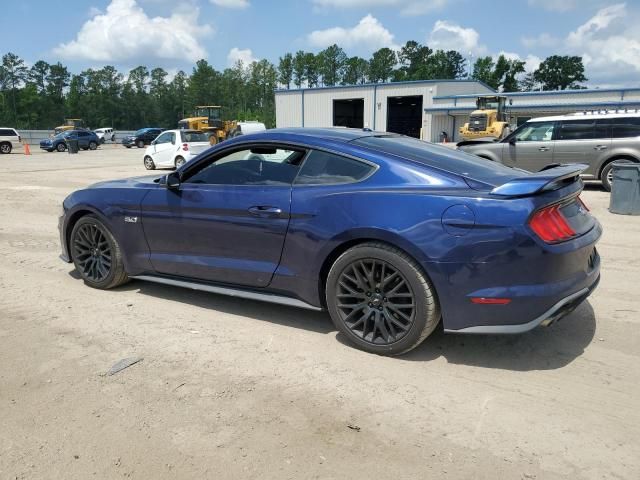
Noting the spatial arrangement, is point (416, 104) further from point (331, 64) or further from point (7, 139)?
point (331, 64)

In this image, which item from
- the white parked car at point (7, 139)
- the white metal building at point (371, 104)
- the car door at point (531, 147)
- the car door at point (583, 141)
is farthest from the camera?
the white metal building at point (371, 104)

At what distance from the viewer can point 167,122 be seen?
113 m

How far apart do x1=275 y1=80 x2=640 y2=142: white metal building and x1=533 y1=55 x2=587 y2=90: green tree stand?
82356 mm

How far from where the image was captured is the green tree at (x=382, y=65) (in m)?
148

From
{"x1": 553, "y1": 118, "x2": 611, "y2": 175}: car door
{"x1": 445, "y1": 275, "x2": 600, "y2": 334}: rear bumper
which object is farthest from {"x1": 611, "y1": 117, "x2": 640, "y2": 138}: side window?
{"x1": 445, "y1": 275, "x2": 600, "y2": 334}: rear bumper

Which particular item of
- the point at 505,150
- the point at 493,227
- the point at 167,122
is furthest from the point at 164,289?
the point at 167,122

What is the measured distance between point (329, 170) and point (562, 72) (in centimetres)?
14310

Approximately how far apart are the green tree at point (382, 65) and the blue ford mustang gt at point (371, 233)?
15071cm

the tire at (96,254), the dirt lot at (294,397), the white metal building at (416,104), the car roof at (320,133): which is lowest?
the dirt lot at (294,397)

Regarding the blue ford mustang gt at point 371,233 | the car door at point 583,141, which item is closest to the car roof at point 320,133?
the blue ford mustang gt at point 371,233

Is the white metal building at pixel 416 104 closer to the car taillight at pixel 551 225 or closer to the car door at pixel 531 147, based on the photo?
the car door at pixel 531 147

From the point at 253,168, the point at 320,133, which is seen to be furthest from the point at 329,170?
the point at 253,168

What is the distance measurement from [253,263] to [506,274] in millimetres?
1849

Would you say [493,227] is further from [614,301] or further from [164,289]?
[164,289]
